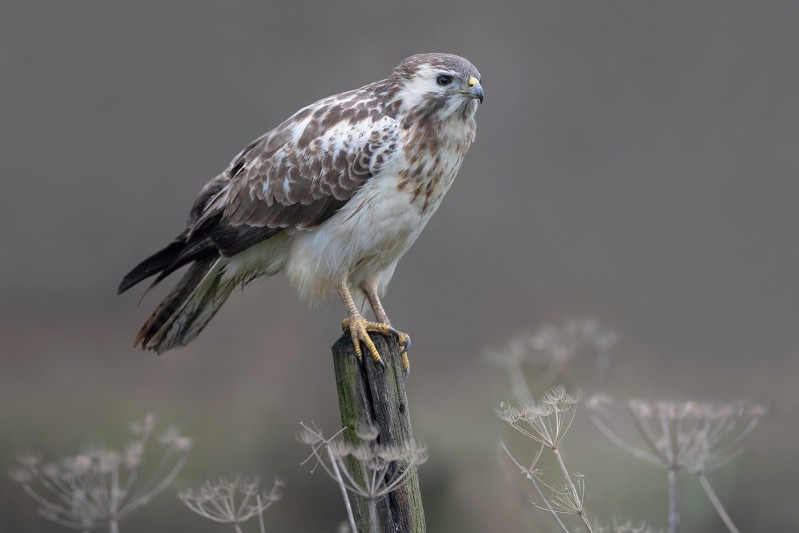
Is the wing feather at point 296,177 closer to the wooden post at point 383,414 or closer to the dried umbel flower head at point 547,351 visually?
the wooden post at point 383,414

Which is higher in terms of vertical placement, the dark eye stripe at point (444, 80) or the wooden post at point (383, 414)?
the dark eye stripe at point (444, 80)

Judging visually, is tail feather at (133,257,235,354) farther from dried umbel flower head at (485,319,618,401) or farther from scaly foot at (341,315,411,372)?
dried umbel flower head at (485,319,618,401)

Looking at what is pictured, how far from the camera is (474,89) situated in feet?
16.1

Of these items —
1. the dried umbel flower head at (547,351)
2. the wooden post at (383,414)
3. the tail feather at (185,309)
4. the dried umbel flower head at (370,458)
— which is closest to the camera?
the dried umbel flower head at (370,458)

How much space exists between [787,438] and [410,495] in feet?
17.6

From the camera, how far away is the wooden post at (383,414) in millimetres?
4305

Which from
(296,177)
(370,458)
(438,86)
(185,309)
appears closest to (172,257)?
(185,309)

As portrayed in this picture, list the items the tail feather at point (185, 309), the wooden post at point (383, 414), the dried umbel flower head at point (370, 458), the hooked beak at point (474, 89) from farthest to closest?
the tail feather at point (185, 309), the hooked beak at point (474, 89), the wooden post at point (383, 414), the dried umbel flower head at point (370, 458)

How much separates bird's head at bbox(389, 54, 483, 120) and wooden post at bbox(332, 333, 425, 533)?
116 cm

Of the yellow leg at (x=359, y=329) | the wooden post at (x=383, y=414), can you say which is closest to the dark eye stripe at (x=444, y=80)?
the yellow leg at (x=359, y=329)

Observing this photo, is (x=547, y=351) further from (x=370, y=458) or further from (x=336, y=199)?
(x=370, y=458)

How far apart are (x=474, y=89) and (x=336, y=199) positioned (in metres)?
0.80

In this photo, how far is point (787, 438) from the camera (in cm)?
873

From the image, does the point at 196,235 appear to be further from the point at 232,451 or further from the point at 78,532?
the point at 78,532
